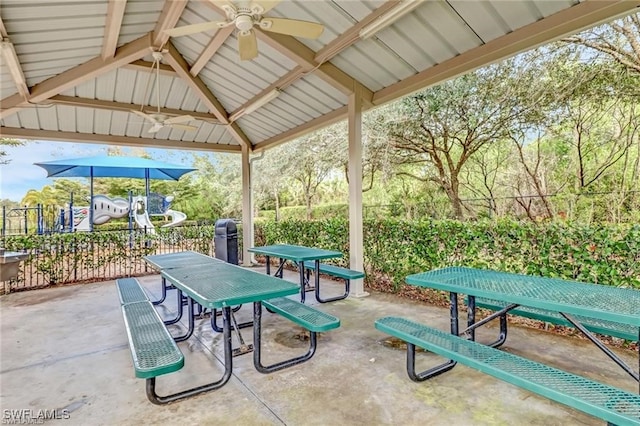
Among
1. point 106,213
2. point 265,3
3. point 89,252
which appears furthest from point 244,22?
point 106,213

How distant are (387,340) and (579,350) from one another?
1690 mm

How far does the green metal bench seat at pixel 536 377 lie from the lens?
147 centimetres

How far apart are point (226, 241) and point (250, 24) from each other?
489 centimetres

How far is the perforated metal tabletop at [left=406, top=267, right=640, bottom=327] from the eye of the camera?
6.02 ft

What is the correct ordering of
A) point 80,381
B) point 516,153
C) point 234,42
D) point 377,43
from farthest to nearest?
point 516,153
point 234,42
point 377,43
point 80,381

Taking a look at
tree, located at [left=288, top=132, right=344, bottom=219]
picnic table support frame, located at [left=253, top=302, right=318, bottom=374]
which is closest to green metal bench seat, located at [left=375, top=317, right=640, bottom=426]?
picnic table support frame, located at [left=253, top=302, right=318, bottom=374]

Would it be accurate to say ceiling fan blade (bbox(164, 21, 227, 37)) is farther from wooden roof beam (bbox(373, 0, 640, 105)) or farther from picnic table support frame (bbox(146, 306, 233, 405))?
wooden roof beam (bbox(373, 0, 640, 105))

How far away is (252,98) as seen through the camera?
6.12 meters

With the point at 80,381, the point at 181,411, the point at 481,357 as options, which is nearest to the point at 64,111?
the point at 80,381

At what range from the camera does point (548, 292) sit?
2.23 metres

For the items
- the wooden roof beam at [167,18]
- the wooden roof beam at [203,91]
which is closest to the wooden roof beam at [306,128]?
the wooden roof beam at [203,91]

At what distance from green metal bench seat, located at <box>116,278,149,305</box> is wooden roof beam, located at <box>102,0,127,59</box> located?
3.11 meters

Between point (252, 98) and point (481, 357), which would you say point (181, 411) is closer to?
point (481, 357)

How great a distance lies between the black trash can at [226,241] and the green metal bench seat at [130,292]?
98.1 inches
